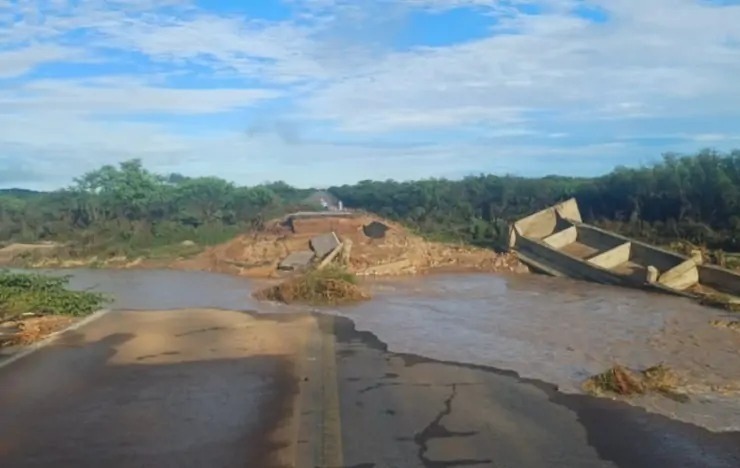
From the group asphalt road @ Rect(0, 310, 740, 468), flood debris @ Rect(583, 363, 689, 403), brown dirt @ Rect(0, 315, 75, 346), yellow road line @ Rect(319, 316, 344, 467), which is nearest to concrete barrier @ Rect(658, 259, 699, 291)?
yellow road line @ Rect(319, 316, 344, 467)

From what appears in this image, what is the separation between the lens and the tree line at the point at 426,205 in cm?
3425

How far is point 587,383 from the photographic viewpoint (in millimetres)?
9953

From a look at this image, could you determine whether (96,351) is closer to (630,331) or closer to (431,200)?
(630,331)

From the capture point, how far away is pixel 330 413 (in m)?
8.27

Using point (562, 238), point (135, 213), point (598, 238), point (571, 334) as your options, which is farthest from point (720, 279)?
point (135, 213)

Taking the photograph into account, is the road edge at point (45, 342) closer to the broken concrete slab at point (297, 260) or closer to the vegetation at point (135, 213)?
the broken concrete slab at point (297, 260)

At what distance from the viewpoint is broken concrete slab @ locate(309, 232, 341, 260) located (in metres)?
29.5

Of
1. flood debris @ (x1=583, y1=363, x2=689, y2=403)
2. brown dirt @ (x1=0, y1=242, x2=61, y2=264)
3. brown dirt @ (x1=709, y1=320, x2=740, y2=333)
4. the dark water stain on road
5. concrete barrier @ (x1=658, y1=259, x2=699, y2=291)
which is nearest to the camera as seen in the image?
the dark water stain on road

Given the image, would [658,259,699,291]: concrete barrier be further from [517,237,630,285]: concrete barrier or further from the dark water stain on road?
Answer: the dark water stain on road

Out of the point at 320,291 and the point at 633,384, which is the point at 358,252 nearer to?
the point at 320,291

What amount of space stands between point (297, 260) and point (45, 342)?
16.3 m

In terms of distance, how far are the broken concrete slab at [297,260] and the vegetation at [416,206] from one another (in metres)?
6.76

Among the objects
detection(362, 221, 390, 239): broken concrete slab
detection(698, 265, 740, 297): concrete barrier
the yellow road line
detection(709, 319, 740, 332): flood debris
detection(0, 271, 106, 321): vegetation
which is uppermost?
detection(362, 221, 390, 239): broken concrete slab

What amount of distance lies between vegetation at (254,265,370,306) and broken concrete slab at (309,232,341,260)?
7.82 m
